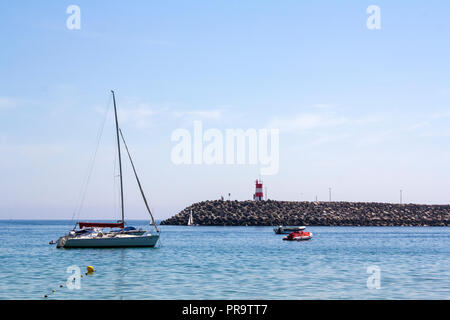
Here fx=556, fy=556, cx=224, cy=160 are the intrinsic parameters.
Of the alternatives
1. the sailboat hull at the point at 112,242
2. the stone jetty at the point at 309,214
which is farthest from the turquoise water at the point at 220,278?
the stone jetty at the point at 309,214

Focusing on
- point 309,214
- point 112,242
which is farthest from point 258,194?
point 112,242

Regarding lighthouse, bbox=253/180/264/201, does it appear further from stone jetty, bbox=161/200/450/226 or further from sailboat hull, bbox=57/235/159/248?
sailboat hull, bbox=57/235/159/248

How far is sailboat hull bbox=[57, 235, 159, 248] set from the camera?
2162 inches

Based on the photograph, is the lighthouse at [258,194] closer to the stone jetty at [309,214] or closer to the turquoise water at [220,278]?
the stone jetty at [309,214]

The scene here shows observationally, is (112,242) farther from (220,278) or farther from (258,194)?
(258,194)

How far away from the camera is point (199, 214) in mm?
157500

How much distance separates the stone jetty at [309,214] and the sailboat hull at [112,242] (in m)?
92.8

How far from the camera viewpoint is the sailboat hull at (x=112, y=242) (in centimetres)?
5491

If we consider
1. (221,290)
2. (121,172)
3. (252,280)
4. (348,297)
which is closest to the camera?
(348,297)

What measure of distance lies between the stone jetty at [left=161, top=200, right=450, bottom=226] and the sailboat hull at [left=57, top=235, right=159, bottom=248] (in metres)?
92.8

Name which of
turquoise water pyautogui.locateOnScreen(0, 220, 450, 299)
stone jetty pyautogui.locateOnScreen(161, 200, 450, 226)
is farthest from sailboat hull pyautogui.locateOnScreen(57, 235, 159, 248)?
stone jetty pyautogui.locateOnScreen(161, 200, 450, 226)
